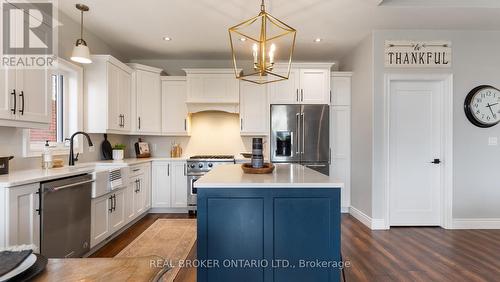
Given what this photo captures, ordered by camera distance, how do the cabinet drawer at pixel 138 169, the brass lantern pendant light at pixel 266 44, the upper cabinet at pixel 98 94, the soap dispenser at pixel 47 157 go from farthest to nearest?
the cabinet drawer at pixel 138 169 → the upper cabinet at pixel 98 94 → the brass lantern pendant light at pixel 266 44 → the soap dispenser at pixel 47 157

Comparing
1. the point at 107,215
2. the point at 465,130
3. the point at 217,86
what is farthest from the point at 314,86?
the point at 107,215

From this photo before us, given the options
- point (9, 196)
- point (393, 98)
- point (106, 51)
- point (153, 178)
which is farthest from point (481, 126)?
Result: point (106, 51)

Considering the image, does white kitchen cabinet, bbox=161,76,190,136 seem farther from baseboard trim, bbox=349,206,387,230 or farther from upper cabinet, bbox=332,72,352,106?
baseboard trim, bbox=349,206,387,230

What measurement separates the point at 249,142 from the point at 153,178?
1.82 metres

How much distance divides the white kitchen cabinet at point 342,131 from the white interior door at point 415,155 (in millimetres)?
790

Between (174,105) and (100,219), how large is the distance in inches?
92.1

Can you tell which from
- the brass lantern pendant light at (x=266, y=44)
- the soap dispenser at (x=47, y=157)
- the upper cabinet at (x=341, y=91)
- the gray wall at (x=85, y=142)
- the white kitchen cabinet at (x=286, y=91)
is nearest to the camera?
the gray wall at (x=85, y=142)

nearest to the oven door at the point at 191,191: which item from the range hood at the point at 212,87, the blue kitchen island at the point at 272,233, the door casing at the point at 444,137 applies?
the range hood at the point at 212,87

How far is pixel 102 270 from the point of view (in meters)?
0.70

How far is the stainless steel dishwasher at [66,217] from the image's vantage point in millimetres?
2051

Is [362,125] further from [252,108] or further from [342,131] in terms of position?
[252,108]

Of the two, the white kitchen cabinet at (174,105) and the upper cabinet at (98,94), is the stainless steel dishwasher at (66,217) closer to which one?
the upper cabinet at (98,94)

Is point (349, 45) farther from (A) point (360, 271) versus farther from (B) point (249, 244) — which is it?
(B) point (249, 244)

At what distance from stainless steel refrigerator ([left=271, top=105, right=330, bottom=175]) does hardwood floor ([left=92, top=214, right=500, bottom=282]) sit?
1.12m
